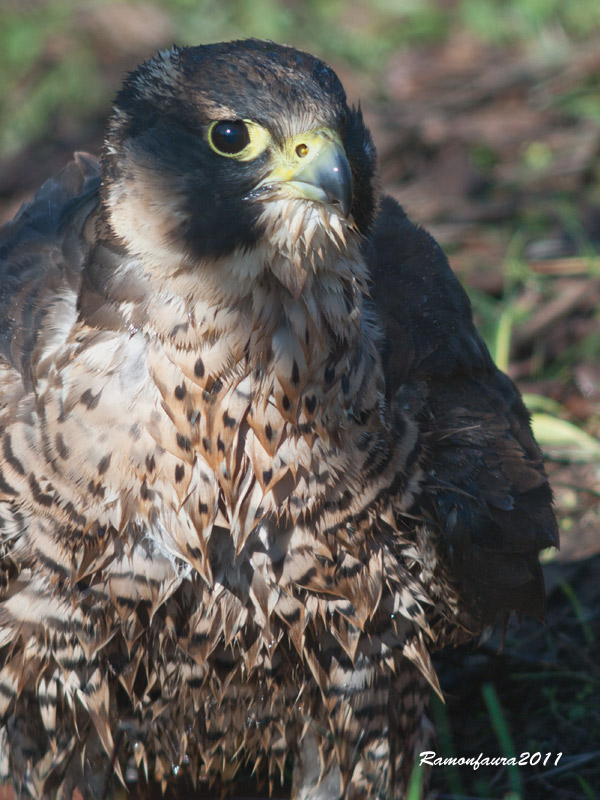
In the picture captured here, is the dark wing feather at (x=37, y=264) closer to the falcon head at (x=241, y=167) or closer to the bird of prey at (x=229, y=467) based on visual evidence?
the bird of prey at (x=229, y=467)

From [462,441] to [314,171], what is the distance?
0.91 metres

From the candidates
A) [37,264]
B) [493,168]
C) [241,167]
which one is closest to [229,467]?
[241,167]

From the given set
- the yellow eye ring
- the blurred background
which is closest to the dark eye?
the yellow eye ring

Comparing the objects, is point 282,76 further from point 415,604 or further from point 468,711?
point 468,711

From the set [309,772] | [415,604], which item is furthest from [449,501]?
[309,772]

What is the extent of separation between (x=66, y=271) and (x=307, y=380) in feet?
2.29

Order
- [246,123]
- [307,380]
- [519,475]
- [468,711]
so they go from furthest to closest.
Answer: [468,711] < [519,475] < [307,380] < [246,123]

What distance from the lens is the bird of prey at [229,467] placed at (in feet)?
7.54

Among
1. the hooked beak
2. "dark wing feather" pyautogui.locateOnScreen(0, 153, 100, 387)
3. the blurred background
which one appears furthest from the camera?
the blurred background

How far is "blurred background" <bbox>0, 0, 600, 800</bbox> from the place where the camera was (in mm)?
3492

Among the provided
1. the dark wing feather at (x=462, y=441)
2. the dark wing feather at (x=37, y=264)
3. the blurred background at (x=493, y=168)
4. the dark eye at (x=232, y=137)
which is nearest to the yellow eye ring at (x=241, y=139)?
the dark eye at (x=232, y=137)

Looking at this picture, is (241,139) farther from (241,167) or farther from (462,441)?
(462,441)

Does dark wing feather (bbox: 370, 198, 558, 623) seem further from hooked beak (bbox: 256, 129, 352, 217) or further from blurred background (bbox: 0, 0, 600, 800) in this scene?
hooked beak (bbox: 256, 129, 352, 217)

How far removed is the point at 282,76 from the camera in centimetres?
228
